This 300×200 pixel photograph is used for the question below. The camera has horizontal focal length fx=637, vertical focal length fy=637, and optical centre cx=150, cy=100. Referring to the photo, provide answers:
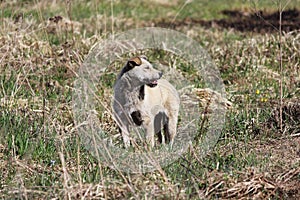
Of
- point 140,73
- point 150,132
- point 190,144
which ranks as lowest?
point 150,132

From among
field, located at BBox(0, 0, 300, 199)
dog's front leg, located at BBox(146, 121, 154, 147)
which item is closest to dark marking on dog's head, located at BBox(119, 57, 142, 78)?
field, located at BBox(0, 0, 300, 199)

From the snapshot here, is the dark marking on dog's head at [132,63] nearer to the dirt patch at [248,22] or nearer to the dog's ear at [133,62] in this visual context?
the dog's ear at [133,62]

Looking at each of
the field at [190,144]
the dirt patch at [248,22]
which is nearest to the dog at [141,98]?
the field at [190,144]

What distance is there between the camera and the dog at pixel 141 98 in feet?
19.2

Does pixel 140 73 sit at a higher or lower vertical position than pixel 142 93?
higher

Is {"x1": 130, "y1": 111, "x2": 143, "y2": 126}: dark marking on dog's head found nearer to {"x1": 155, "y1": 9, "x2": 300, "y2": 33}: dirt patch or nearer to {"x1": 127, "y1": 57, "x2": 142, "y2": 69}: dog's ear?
{"x1": 127, "y1": 57, "x2": 142, "y2": 69}: dog's ear

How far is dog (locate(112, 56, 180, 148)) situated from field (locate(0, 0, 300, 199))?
0.91 ft

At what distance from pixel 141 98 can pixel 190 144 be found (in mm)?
900

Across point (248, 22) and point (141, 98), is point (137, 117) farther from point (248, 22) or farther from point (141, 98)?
point (248, 22)

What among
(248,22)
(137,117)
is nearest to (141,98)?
(137,117)

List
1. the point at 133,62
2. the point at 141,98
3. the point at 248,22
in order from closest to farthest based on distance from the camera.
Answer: the point at 133,62, the point at 141,98, the point at 248,22

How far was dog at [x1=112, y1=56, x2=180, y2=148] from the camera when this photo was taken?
5840 millimetres

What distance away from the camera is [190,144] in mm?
5242

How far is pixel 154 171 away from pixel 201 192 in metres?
0.55
